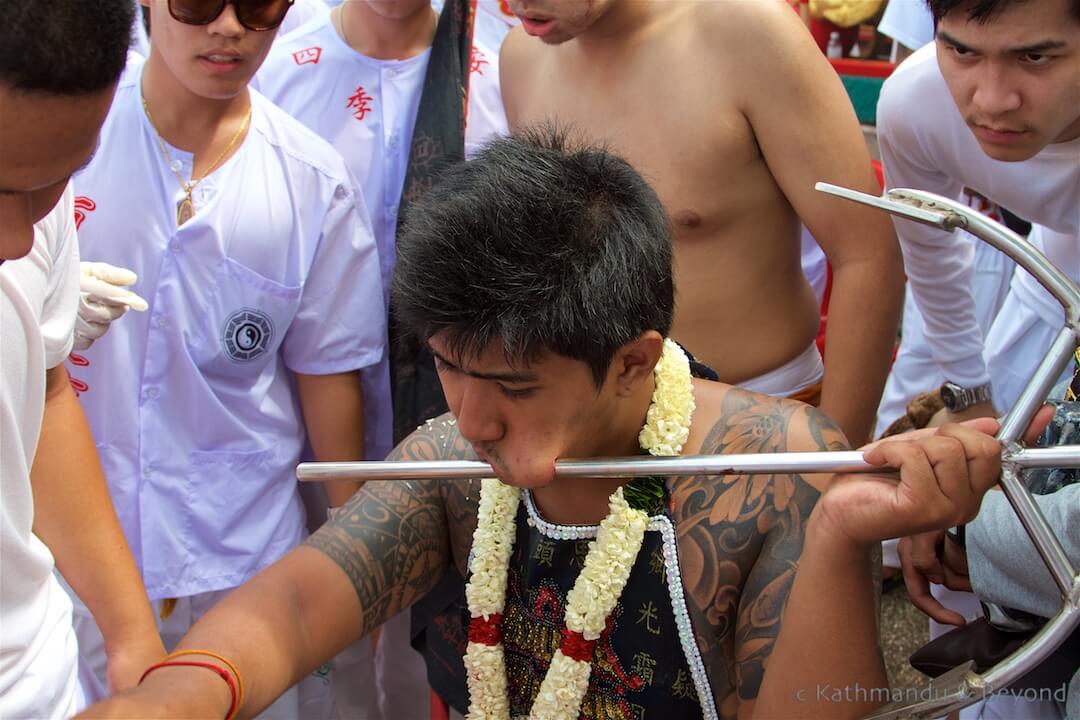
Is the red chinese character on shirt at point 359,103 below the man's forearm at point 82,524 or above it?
above

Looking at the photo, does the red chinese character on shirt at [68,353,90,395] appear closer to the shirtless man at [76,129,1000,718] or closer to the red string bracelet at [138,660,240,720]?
the shirtless man at [76,129,1000,718]

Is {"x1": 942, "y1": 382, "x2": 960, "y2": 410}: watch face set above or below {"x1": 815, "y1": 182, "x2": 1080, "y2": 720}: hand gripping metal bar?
below

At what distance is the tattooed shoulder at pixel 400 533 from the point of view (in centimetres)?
180

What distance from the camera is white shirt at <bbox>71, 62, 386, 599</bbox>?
229cm

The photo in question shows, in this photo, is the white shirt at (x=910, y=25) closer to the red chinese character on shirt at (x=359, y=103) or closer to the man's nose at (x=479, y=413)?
the red chinese character on shirt at (x=359, y=103)

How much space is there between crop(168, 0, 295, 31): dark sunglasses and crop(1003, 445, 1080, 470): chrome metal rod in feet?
5.29

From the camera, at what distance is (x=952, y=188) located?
2389 mm

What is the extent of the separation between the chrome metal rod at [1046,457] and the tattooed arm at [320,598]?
35.2 inches

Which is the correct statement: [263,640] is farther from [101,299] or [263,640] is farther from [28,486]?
[101,299]

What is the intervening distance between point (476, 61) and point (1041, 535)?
1850 millimetres

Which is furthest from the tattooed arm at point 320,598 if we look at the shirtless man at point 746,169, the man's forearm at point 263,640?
the shirtless man at point 746,169

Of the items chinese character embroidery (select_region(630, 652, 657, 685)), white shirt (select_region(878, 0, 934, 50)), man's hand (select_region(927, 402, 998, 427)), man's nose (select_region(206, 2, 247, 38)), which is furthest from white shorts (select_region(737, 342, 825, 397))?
white shirt (select_region(878, 0, 934, 50))

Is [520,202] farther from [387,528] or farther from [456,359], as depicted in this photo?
[387,528]

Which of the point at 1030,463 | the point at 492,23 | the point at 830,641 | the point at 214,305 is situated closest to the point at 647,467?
the point at 830,641
